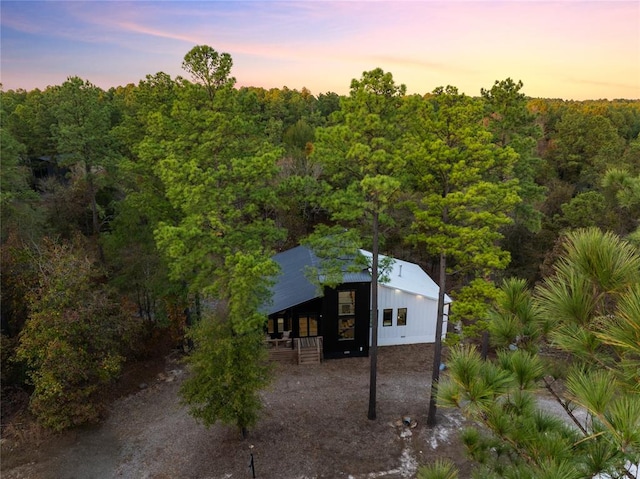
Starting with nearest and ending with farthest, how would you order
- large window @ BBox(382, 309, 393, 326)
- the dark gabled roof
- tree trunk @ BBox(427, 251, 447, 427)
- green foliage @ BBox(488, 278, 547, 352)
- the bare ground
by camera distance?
green foliage @ BBox(488, 278, 547, 352), the bare ground, tree trunk @ BBox(427, 251, 447, 427), the dark gabled roof, large window @ BBox(382, 309, 393, 326)

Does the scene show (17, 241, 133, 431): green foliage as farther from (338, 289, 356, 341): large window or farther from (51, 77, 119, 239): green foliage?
(51, 77, 119, 239): green foliage

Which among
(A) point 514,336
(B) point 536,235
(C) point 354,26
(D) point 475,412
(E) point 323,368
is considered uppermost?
(C) point 354,26

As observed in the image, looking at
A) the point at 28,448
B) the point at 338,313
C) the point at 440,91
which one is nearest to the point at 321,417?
the point at 338,313

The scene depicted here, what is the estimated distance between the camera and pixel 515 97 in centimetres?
1539

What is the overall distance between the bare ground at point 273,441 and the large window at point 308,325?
2.76 metres

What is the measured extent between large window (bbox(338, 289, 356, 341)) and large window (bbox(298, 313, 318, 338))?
1347 millimetres

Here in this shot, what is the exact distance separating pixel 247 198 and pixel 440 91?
22.4 feet

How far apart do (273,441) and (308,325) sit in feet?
21.0

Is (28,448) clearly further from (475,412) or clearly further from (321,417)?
(475,412)

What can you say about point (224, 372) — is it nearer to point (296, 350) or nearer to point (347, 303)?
point (296, 350)

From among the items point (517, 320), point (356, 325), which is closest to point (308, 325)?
point (356, 325)

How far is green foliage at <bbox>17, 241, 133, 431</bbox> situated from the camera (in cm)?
1224

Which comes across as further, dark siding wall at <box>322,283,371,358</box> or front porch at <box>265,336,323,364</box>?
front porch at <box>265,336,323,364</box>

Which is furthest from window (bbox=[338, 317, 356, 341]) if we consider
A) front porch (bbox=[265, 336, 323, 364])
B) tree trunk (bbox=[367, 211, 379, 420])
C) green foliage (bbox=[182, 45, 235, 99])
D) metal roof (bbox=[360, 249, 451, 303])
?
green foliage (bbox=[182, 45, 235, 99])
